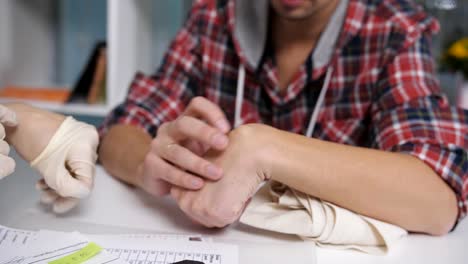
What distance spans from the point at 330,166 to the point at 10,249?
0.35 metres

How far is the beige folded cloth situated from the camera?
0.55 m

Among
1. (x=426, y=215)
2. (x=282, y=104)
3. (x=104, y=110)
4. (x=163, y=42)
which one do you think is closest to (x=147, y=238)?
(x=426, y=215)

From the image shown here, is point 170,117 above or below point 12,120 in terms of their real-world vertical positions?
below

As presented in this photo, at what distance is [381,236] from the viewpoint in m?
0.55

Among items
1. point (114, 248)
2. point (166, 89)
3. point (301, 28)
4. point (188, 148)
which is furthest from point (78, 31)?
point (114, 248)

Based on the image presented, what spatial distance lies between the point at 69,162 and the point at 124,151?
190 millimetres

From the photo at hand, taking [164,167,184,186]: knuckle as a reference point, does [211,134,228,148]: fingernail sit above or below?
above

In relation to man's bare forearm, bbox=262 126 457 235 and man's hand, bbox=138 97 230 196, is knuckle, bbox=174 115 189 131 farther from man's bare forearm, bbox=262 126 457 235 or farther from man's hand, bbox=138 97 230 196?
man's bare forearm, bbox=262 126 457 235

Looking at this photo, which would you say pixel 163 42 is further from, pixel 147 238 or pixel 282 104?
pixel 147 238

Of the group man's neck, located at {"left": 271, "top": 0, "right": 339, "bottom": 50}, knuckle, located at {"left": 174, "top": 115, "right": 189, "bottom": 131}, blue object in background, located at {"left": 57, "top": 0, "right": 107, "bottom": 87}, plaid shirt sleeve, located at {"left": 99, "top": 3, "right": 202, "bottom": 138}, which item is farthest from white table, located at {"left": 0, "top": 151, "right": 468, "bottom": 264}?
blue object in background, located at {"left": 57, "top": 0, "right": 107, "bottom": 87}

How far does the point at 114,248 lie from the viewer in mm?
499

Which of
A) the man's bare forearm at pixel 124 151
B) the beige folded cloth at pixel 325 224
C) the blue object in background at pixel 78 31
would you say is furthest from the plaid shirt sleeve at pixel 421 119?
the blue object in background at pixel 78 31

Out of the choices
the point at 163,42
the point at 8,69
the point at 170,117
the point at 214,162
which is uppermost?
the point at 214,162

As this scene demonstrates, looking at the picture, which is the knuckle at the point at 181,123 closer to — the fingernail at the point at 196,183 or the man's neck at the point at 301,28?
the fingernail at the point at 196,183
